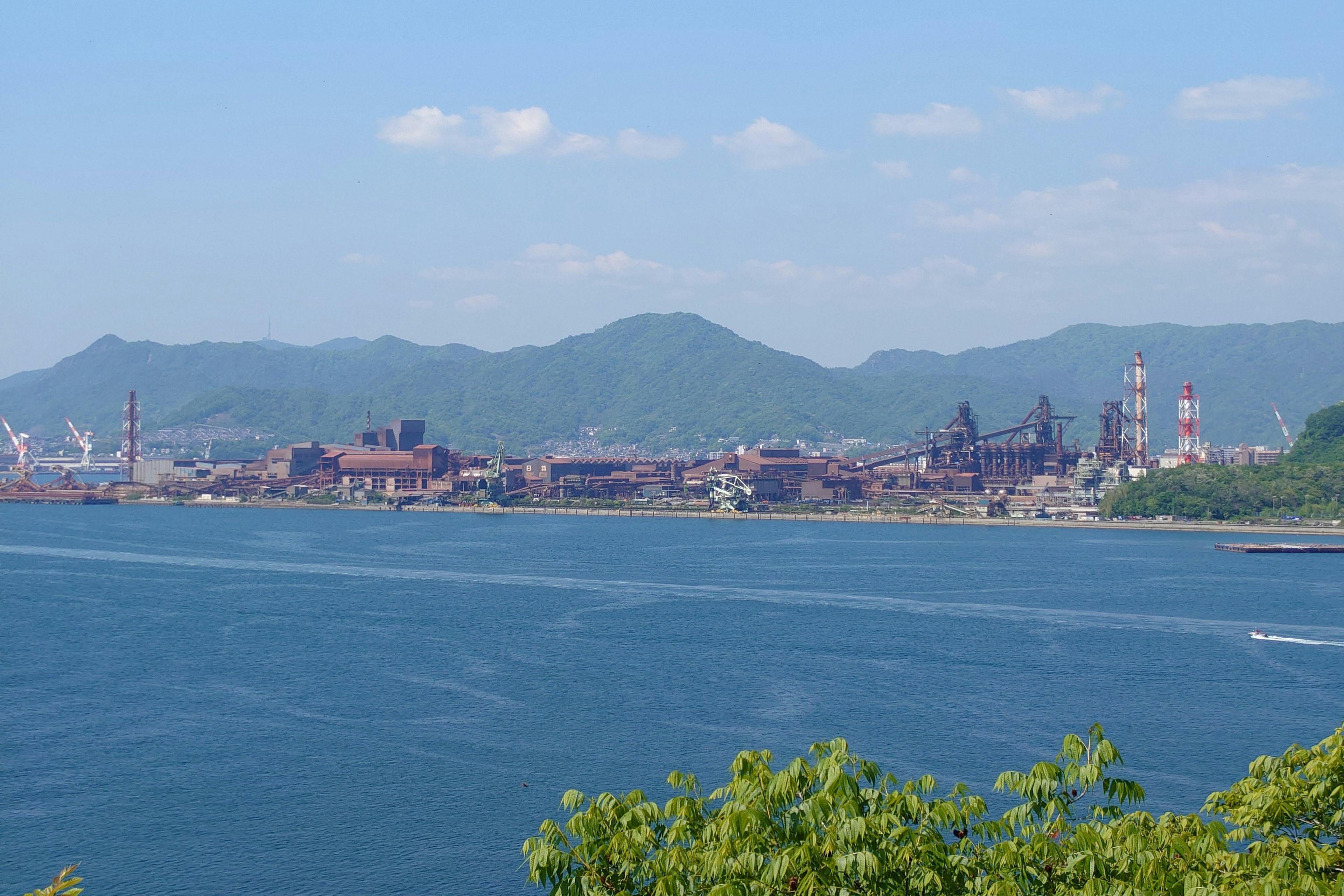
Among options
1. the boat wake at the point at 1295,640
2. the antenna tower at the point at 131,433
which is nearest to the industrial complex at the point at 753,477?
the antenna tower at the point at 131,433

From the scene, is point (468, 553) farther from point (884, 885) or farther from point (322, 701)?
point (884, 885)

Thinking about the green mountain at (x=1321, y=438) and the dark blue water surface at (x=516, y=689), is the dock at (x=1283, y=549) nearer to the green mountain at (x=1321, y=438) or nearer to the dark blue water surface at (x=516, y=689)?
the dark blue water surface at (x=516, y=689)

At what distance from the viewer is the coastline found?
6512cm

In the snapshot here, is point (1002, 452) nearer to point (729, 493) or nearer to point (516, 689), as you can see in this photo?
point (729, 493)

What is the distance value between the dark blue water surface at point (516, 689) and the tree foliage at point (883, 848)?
8.16 m

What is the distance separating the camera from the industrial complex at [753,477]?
8306cm

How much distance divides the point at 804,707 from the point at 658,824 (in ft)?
51.7

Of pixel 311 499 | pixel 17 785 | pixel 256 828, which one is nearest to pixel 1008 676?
pixel 256 828

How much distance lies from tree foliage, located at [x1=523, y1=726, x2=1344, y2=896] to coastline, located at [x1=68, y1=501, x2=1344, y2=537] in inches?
2402

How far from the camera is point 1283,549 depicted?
179 feet

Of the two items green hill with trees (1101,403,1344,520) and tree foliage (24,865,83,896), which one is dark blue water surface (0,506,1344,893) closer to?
tree foliage (24,865,83,896)

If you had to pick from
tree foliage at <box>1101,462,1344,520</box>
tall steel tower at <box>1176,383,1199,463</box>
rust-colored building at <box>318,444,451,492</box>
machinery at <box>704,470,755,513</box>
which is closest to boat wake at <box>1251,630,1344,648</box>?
tree foliage at <box>1101,462,1344,520</box>

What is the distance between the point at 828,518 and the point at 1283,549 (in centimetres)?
2731

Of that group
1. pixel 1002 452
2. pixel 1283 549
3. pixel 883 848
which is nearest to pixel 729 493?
pixel 1002 452
